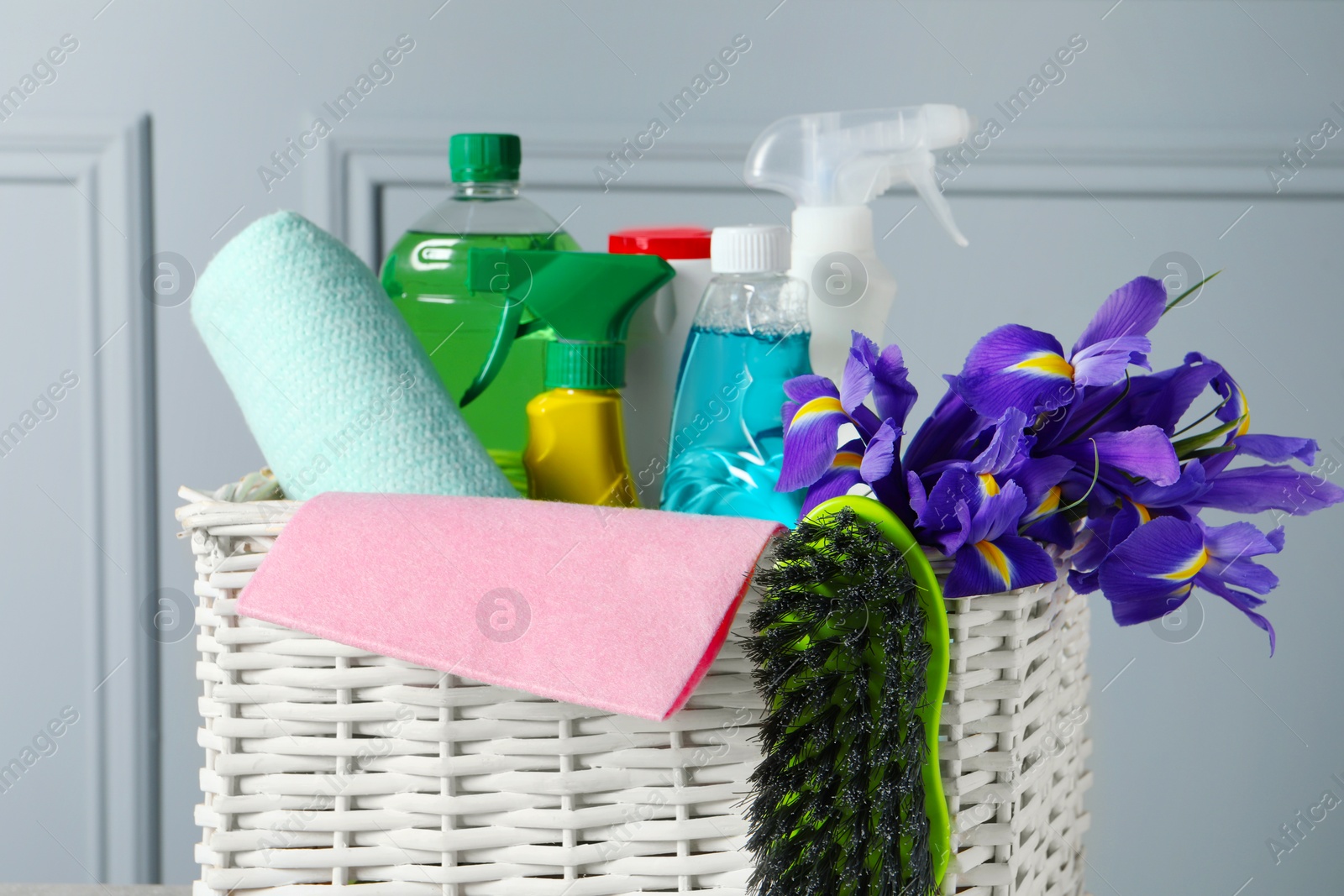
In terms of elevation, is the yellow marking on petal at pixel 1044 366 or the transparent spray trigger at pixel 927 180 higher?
the transparent spray trigger at pixel 927 180

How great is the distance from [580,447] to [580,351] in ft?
0.14

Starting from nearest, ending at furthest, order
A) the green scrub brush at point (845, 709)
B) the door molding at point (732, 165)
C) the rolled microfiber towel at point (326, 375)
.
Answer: the green scrub brush at point (845, 709)
the rolled microfiber towel at point (326, 375)
the door molding at point (732, 165)

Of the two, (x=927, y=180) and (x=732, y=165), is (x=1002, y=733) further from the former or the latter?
(x=732, y=165)

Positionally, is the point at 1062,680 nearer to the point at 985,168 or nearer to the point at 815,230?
the point at 815,230

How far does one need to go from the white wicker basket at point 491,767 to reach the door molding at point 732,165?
0.52m

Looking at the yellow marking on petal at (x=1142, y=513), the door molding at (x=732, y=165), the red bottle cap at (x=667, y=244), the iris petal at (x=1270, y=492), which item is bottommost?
the yellow marking on petal at (x=1142, y=513)

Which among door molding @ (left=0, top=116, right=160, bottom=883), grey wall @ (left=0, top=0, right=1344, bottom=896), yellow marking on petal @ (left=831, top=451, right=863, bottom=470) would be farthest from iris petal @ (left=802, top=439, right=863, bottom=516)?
door molding @ (left=0, top=116, right=160, bottom=883)

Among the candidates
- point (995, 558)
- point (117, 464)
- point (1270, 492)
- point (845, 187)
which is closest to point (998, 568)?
point (995, 558)

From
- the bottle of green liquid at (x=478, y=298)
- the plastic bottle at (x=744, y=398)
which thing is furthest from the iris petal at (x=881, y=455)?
the bottle of green liquid at (x=478, y=298)

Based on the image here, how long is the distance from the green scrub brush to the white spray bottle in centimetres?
16

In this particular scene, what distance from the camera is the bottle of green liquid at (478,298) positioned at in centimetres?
49

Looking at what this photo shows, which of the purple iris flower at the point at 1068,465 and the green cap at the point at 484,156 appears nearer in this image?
the purple iris flower at the point at 1068,465

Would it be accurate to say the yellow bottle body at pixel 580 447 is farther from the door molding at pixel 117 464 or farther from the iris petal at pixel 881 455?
the door molding at pixel 117 464

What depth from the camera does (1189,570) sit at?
318 millimetres
